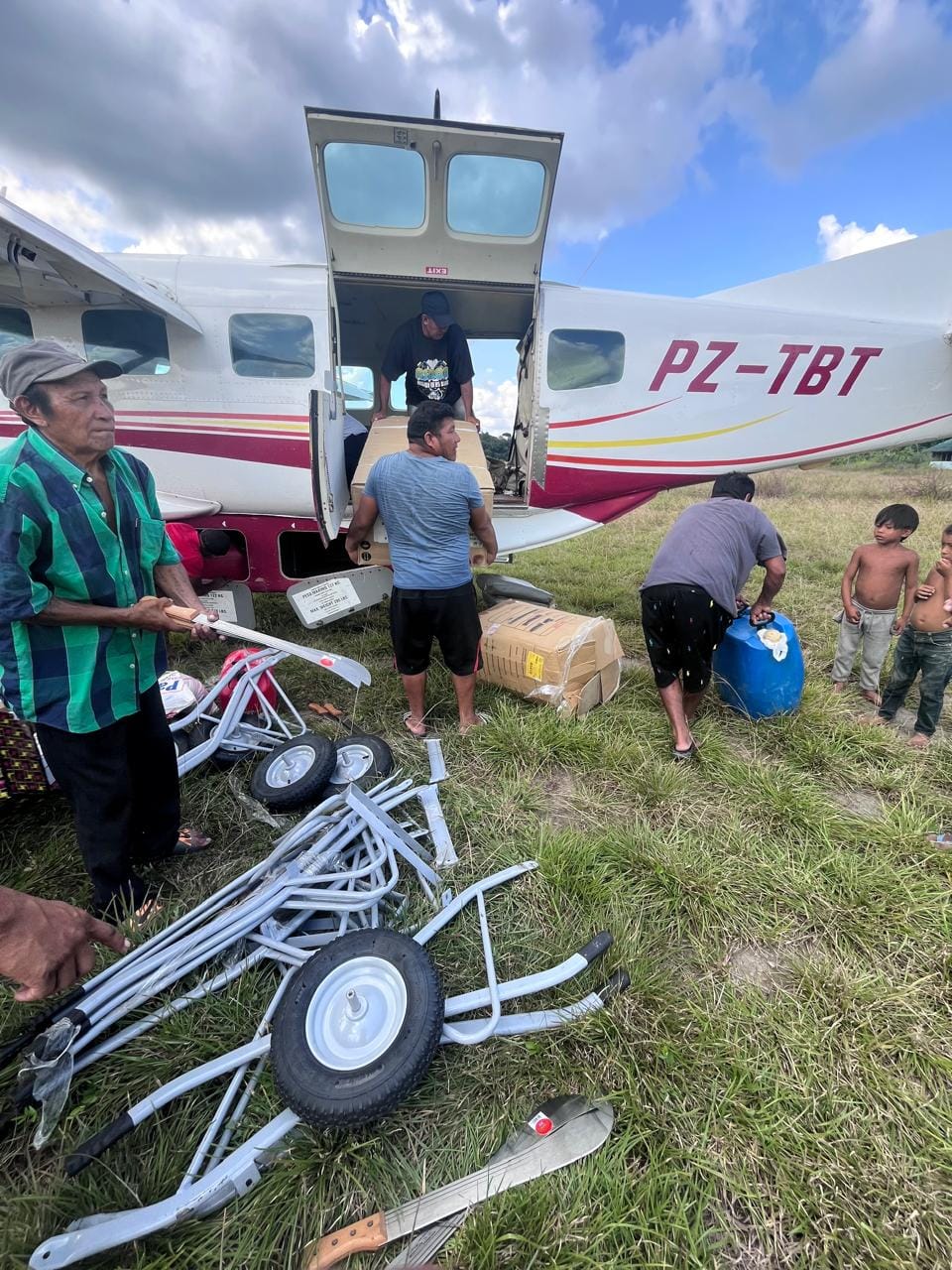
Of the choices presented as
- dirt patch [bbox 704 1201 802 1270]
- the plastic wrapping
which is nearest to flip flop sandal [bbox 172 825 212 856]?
the plastic wrapping

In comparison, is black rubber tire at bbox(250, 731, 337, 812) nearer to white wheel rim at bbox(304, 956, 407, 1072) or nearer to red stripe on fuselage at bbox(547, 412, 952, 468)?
white wheel rim at bbox(304, 956, 407, 1072)

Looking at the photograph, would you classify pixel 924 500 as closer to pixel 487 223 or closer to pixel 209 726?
pixel 487 223

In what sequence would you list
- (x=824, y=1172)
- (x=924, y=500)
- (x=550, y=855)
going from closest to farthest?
(x=824, y=1172) → (x=550, y=855) → (x=924, y=500)

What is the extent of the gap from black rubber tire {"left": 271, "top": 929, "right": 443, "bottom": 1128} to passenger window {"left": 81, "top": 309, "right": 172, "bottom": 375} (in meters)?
4.59

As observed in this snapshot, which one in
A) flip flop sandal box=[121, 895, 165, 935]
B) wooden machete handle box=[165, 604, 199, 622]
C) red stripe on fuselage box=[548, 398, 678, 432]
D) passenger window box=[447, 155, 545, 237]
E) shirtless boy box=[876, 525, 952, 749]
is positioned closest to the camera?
wooden machete handle box=[165, 604, 199, 622]

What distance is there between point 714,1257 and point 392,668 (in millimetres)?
3324

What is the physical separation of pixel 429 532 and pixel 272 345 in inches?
104

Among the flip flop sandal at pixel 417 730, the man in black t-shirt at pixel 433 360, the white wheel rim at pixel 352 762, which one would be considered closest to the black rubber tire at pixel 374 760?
the white wheel rim at pixel 352 762

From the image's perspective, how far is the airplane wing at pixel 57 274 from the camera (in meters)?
2.90

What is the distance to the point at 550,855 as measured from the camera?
2221 mm

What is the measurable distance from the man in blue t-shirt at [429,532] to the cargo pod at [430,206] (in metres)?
0.70

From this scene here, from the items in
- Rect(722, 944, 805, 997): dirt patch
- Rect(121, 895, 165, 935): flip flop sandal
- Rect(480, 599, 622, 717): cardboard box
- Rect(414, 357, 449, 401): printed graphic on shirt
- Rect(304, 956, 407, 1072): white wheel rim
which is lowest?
Rect(121, 895, 165, 935): flip flop sandal

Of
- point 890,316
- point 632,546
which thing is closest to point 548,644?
point 890,316

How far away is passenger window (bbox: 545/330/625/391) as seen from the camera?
4.71 metres
